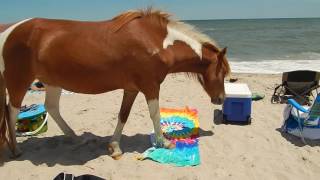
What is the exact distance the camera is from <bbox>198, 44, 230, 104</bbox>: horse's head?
4789 mm

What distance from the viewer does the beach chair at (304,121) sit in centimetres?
486

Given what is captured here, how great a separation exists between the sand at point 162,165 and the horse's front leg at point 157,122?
30cm

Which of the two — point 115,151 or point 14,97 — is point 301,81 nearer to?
point 115,151

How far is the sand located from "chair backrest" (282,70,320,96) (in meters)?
0.73

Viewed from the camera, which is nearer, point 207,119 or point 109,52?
point 109,52

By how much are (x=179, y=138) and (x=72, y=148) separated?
161cm

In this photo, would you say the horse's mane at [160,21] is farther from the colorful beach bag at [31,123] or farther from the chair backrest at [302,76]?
the chair backrest at [302,76]

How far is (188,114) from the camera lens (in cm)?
633

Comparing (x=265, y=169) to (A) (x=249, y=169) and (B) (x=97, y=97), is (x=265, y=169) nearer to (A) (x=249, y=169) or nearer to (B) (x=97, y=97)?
(A) (x=249, y=169)

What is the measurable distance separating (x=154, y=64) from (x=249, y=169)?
177cm

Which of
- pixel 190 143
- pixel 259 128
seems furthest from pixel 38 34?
pixel 259 128

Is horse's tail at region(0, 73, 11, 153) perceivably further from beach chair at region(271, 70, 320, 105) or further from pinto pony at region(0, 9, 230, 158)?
beach chair at region(271, 70, 320, 105)

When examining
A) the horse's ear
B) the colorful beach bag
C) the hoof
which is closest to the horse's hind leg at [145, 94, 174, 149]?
the hoof

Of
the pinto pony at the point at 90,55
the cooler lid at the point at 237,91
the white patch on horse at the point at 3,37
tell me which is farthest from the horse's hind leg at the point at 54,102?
the cooler lid at the point at 237,91
